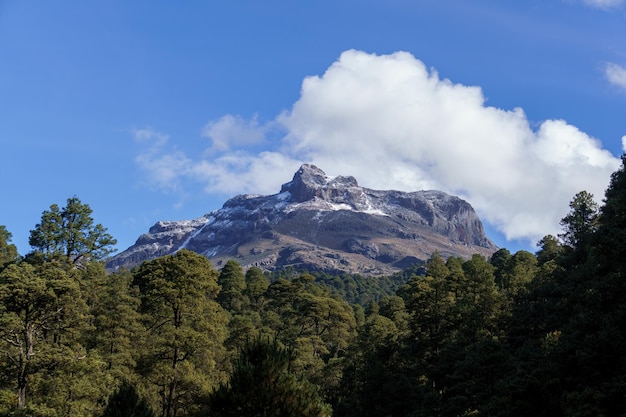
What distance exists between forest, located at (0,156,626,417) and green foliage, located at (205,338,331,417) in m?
0.05

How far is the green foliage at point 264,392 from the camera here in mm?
18828

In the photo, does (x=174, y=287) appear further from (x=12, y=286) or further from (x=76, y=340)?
(x=12, y=286)

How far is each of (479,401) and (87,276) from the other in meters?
26.2

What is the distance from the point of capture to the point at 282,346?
24.9 metres

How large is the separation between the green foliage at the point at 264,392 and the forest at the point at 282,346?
5 centimetres

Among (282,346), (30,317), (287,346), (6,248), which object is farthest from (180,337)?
(6,248)

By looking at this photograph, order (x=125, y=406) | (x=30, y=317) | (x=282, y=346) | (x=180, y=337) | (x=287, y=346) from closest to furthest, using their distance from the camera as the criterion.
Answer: (x=287, y=346) < (x=125, y=406) < (x=282, y=346) < (x=30, y=317) < (x=180, y=337)

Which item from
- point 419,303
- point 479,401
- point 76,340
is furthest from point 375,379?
point 76,340

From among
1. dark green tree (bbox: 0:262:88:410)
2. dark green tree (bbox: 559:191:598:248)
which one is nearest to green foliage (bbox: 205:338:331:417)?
dark green tree (bbox: 0:262:88:410)

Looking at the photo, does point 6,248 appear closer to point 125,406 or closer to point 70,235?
point 70,235

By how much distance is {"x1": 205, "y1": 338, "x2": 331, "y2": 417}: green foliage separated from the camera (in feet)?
61.8

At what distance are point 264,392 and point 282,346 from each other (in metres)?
6.08

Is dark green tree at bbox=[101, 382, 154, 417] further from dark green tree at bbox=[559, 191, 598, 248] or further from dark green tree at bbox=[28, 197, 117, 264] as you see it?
dark green tree at bbox=[559, 191, 598, 248]

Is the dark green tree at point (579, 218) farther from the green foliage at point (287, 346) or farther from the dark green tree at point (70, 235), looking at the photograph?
the dark green tree at point (70, 235)
